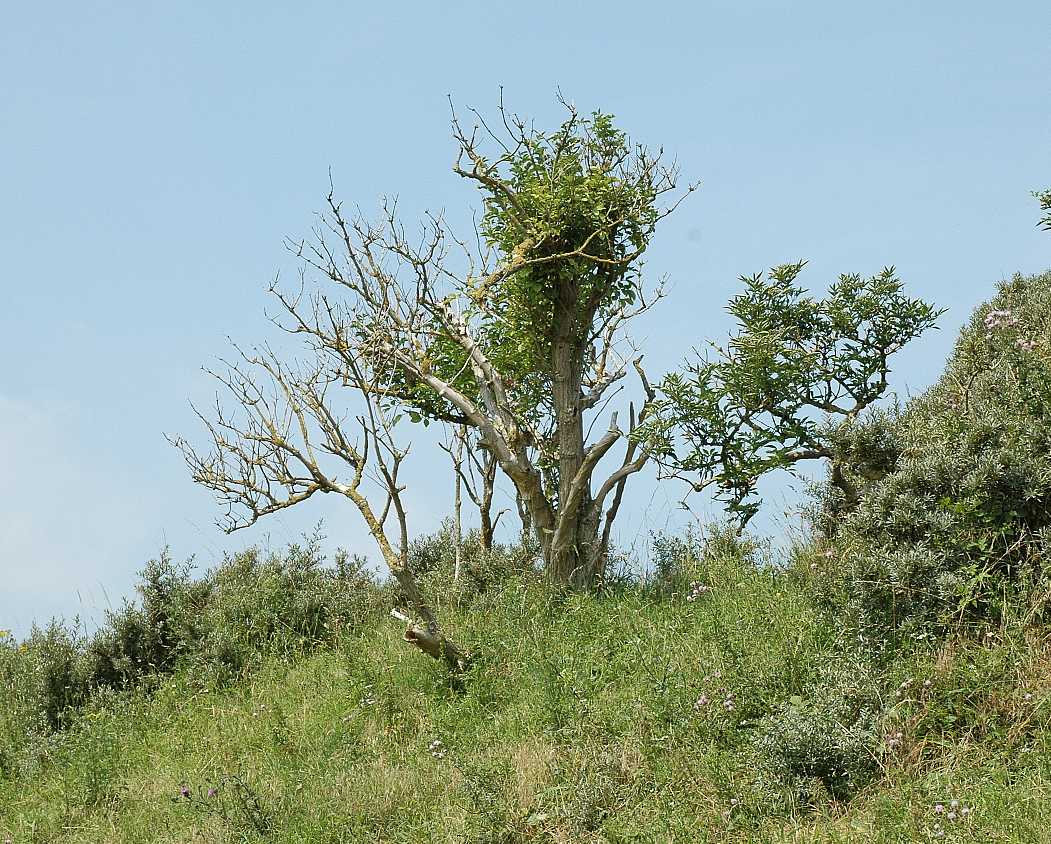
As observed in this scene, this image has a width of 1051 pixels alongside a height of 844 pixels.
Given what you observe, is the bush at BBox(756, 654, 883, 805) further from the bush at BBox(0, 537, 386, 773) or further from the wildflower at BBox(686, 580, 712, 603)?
the bush at BBox(0, 537, 386, 773)

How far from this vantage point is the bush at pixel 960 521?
7.58m

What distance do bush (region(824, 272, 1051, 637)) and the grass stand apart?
1.11 ft

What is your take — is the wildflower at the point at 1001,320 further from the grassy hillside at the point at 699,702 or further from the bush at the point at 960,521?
the bush at the point at 960,521

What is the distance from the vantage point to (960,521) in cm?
776

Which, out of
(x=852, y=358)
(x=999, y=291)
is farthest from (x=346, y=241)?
(x=999, y=291)

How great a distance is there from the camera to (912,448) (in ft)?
27.8

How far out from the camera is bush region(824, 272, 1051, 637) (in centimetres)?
758

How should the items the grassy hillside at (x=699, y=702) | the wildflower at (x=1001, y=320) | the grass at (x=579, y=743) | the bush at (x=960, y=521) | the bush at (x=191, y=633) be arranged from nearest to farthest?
the grass at (x=579, y=743) → the grassy hillside at (x=699, y=702) → the bush at (x=960, y=521) → the wildflower at (x=1001, y=320) → the bush at (x=191, y=633)

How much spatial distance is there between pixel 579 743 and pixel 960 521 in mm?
3200

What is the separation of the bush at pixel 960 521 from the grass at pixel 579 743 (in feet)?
1.11

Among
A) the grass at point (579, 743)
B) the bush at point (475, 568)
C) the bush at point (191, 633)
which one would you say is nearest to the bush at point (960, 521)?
the grass at point (579, 743)

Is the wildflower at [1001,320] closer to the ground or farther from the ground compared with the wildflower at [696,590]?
farther from the ground

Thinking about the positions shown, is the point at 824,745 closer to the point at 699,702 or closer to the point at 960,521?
the point at 699,702

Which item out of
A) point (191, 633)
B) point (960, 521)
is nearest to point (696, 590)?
point (960, 521)
